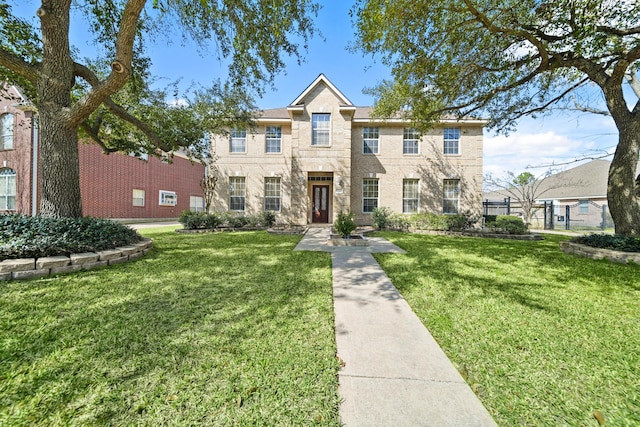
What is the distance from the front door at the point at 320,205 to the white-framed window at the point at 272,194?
2.08m

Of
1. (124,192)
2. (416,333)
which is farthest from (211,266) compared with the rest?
(124,192)

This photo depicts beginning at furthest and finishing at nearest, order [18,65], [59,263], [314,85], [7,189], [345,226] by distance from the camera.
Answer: [7,189] < [314,85] < [345,226] < [18,65] < [59,263]

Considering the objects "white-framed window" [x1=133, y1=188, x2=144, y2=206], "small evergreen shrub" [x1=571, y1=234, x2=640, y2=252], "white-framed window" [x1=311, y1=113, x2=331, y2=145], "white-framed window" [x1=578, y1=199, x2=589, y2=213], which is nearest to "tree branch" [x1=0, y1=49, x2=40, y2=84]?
"white-framed window" [x1=311, y1=113, x2=331, y2=145]

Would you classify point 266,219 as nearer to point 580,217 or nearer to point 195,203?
point 195,203

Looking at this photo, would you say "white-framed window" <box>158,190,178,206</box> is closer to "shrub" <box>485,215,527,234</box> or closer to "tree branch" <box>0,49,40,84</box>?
"tree branch" <box>0,49,40,84</box>

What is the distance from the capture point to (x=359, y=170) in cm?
1413

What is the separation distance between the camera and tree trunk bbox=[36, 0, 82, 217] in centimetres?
534

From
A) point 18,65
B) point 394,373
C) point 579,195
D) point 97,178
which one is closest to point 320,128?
point 18,65

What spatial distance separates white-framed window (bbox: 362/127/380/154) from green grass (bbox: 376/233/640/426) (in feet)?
32.3

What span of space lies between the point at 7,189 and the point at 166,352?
2000 cm

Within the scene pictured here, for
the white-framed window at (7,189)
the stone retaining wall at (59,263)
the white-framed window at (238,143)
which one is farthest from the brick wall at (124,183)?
the stone retaining wall at (59,263)

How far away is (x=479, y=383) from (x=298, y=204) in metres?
11.6

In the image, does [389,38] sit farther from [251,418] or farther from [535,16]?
[251,418]

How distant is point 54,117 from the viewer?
537 cm
